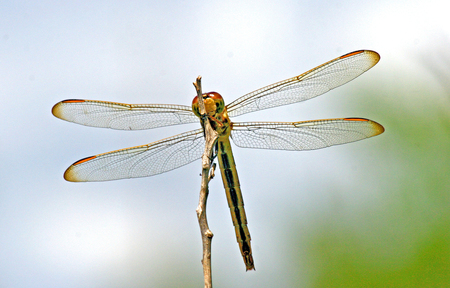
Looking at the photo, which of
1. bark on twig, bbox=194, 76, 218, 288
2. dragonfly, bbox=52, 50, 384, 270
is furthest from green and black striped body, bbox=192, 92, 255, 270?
bark on twig, bbox=194, 76, 218, 288

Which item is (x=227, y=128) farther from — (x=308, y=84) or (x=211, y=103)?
(x=308, y=84)

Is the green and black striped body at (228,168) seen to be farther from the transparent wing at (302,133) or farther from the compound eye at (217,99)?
the transparent wing at (302,133)

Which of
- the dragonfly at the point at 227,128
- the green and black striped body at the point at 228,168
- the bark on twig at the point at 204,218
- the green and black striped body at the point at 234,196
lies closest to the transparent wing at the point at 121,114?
the dragonfly at the point at 227,128

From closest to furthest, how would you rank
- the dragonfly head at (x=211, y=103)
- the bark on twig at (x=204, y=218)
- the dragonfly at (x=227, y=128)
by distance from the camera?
the bark on twig at (x=204, y=218)
the dragonfly head at (x=211, y=103)
the dragonfly at (x=227, y=128)

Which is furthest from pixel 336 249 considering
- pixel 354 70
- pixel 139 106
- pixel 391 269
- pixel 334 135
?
pixel 139 106

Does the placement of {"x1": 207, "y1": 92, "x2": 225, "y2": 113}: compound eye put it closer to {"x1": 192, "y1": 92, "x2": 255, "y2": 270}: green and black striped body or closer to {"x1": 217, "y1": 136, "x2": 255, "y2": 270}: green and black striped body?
{"x1": 192, "y1": 92, "x2": 255, "y2": 270}: green and black striped body

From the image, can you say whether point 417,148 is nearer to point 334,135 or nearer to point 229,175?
point 334,135
